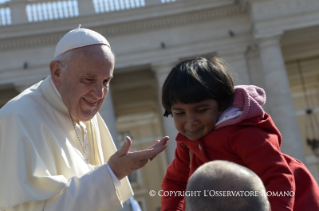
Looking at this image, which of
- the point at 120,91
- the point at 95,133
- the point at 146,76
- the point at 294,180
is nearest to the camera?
the point at 294,180

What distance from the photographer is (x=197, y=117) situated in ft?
8.27

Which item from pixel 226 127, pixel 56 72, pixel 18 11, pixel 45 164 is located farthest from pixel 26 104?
pixel 18 11

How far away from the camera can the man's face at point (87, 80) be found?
3270 mm

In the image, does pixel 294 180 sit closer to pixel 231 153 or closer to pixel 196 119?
pixel 231 153

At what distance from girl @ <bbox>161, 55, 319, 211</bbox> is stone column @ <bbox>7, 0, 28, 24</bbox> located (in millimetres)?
11708

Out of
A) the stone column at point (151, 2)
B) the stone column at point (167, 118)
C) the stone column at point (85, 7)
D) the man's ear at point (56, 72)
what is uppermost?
the stone column at point (85, 7)

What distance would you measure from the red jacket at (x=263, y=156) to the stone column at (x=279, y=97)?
9789 mm

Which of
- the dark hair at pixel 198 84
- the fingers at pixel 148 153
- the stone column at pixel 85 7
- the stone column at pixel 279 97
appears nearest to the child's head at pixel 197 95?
the dark hair at pixel 198 84

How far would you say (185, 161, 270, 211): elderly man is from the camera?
1.49 meters

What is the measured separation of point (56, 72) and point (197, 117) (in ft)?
4.36

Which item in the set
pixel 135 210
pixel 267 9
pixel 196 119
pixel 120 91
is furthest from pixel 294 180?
pixel 120 91

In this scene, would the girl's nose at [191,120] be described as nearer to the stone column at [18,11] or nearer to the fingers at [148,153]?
the fingers at [148,153]

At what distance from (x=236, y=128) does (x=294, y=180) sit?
358 millimetres

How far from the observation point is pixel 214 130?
8.31 ft
